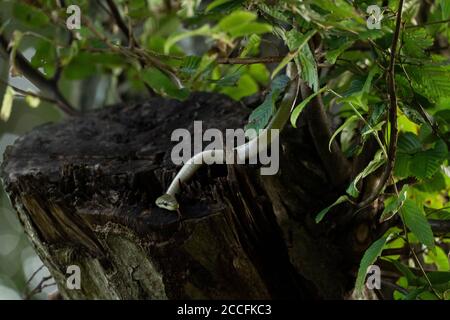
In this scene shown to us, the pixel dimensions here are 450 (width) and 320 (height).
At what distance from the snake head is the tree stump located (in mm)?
15

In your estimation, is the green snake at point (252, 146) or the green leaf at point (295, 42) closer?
the green leaf at point (295, 42)

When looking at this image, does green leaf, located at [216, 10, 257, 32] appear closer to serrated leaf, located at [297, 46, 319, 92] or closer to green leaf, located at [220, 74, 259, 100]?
serrated leaf, located at [297, 46, 319, 92]

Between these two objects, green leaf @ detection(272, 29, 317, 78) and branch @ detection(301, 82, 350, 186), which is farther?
branch @ detection(301, 82, 350, 186)

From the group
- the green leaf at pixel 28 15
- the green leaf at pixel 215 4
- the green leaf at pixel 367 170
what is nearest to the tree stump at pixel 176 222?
the green leaf at pixel 367 170

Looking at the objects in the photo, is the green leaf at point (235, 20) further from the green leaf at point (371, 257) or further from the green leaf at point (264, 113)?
the green leaf at point (371, 257)

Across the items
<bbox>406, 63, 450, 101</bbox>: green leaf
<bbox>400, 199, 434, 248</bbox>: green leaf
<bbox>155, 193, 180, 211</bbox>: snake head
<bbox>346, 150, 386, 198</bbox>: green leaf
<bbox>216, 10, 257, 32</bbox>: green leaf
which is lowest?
<bbox>400, 199, 434, 248</bbox>: green leaf

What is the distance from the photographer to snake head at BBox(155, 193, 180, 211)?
2.91ft

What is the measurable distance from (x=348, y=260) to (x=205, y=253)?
0.27 meters

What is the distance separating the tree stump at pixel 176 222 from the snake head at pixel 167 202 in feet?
0.05

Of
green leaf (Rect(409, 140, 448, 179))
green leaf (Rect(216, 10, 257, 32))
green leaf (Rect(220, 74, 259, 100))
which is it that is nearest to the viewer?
green leaf (Rect(216, 10, 257, 32))

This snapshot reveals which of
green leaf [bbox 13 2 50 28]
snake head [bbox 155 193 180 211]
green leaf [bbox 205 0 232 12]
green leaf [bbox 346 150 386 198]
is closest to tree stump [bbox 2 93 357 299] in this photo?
snake head [bbox 155 193 180 211]

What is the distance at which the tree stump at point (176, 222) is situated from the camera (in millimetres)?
915

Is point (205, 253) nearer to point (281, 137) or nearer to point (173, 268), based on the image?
point (173, 268)
